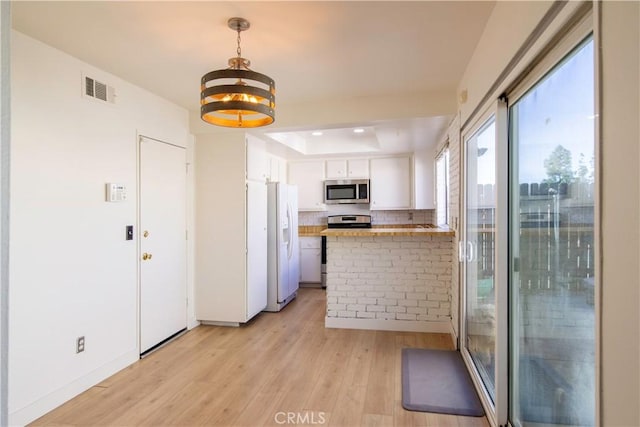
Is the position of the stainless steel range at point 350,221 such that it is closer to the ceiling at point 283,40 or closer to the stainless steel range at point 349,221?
the stainless steel range at point 349,221

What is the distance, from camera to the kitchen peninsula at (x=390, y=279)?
3.75 m

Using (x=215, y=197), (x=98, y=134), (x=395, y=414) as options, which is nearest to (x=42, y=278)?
(x=98, y=134)

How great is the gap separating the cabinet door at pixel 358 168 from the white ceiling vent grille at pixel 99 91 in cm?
390

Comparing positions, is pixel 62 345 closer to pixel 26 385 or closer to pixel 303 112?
pixel 26 385

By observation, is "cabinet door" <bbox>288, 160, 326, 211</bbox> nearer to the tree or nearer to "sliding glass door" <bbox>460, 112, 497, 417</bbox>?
"sliding glass door" <bbox>460, 112, 497, 417</bbox>

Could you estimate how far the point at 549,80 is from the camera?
1429 millimetres

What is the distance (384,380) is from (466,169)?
72.5 inches

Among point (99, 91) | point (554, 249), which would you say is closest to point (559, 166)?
point (554, 249)

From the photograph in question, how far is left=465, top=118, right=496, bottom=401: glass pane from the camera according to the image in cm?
225

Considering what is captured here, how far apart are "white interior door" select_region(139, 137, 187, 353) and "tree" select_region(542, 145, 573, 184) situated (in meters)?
3.08

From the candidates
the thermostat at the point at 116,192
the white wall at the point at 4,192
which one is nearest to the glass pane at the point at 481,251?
the white wall at the point at 4,192

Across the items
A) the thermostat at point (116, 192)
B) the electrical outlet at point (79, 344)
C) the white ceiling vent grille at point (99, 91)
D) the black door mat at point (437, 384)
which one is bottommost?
the black door mat at point (437, 384)

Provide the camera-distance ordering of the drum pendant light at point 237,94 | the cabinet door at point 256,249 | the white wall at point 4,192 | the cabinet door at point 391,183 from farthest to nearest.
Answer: the cabinet door at point 391,183
the cabinet door at point 256,249
the drum pendant light at point 237,94
the white wall at point 4,192

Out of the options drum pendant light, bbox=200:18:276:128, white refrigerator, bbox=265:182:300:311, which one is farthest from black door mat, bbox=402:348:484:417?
drum pendant light, bbox=200:18:276:128
